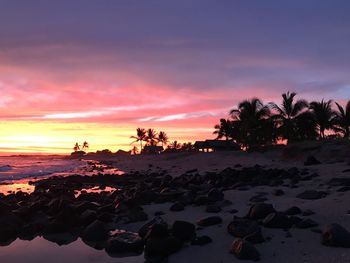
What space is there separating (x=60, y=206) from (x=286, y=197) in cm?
693

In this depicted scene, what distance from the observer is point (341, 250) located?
751cm

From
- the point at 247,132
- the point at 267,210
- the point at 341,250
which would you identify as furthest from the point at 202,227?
the point at 247,132

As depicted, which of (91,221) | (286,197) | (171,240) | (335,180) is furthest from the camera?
(335,180)

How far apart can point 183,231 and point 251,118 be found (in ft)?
148

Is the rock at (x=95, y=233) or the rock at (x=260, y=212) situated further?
the rock at (x=95, y=233)

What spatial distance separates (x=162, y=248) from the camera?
8.66 meters

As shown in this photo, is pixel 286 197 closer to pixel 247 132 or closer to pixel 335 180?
pixel 335 180

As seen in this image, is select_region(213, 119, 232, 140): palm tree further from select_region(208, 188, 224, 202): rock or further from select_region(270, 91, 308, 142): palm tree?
select_region(208, 188, 224, 202): rock

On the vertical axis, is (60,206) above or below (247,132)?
below

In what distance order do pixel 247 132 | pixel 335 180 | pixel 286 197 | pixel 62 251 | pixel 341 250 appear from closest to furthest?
pixel 341 250 → pixel 62 251 → pixel 286 197 → pixel 335 180 → pixel 247 132

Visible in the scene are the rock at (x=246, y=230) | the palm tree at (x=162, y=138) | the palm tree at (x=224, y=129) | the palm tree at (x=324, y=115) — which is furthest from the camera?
the palm tree at (x=162, y=138)

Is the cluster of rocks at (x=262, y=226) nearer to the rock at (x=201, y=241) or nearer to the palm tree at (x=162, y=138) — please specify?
the rock at (x=201, y=241)

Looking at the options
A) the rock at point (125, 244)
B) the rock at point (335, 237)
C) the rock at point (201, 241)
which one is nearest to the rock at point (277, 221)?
the rock at point (335, 237)

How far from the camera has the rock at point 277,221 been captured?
9096mm
